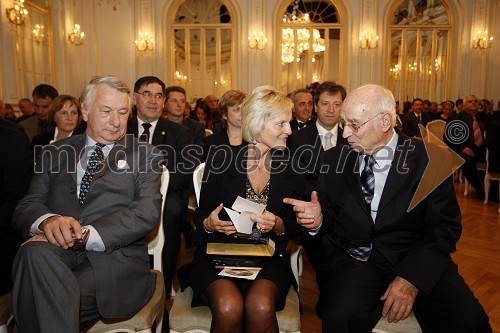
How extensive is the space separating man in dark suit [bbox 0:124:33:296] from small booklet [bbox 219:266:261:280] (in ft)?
3.50

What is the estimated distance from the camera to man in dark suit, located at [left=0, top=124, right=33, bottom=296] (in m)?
2.16

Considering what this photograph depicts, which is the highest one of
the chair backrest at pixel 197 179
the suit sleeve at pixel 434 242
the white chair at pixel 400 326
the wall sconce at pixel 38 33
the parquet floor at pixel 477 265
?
the wall sconce at pixel 38 33

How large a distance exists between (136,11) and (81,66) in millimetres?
1987

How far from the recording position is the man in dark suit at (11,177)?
2162 millimetres

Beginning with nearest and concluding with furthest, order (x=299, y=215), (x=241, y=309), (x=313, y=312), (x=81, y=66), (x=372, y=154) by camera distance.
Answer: (x=241, y=309)
(x=299, y=215)
(x=372, y=154)
(x=313, y=312)
(x=81, y=66)

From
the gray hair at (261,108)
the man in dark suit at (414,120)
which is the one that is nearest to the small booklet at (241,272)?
the gray hair at (261,108)

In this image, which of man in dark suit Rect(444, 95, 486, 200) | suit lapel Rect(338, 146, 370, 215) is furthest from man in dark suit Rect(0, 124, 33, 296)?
man in dark suit Rect(444, 95, 486, 200)

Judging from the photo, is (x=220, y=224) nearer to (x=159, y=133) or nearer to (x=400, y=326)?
(x=400, y=326)

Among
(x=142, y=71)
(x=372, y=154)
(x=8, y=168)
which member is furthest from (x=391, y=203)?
(x=142, y=71)

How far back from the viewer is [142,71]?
442 inches

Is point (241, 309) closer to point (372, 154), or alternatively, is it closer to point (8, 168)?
point (372, 154)

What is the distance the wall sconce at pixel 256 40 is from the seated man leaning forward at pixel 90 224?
9.18 meters

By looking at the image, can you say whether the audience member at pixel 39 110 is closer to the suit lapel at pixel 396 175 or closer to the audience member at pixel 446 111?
the suit lapel at pixel 396 175

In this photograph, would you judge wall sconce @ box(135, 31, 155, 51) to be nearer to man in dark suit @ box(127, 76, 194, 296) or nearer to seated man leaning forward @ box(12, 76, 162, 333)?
man in dark suit @ box(127, 76, 194, 296)
